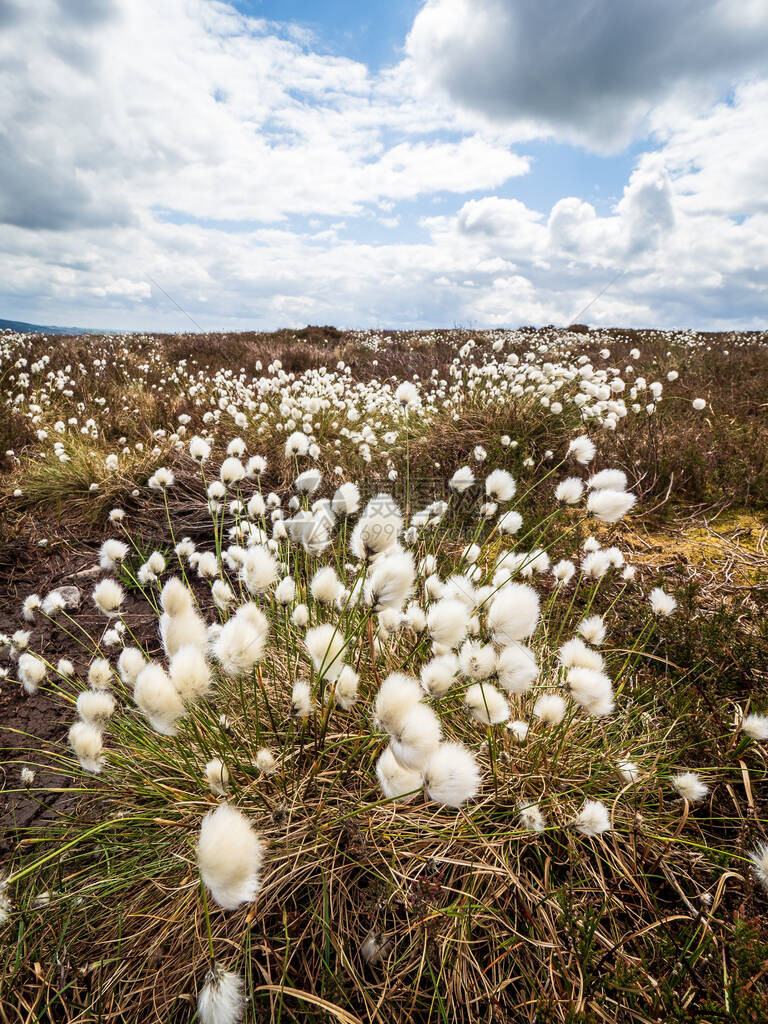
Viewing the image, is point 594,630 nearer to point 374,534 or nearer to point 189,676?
point 374,534

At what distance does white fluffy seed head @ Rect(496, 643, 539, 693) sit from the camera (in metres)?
1.34

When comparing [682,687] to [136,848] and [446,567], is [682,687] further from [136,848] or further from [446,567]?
[136,848]

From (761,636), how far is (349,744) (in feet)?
7.87

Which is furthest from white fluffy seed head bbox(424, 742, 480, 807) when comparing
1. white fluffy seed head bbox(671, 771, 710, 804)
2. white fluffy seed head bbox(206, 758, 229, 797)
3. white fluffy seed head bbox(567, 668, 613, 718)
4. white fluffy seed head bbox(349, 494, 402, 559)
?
white fluffy seed head bbox(671, 771, 710, 804)

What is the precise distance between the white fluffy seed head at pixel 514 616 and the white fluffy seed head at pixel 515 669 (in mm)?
70

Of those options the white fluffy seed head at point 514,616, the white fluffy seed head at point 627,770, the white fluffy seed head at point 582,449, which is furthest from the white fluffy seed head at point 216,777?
the white fluffy seed head at point 582,449

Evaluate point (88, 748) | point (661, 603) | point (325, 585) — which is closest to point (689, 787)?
point (661, 603)

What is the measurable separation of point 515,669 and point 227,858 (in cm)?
88

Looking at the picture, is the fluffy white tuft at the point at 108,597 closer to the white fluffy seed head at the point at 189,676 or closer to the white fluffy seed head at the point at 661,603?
the white fluffy seed head at the point at 189,676

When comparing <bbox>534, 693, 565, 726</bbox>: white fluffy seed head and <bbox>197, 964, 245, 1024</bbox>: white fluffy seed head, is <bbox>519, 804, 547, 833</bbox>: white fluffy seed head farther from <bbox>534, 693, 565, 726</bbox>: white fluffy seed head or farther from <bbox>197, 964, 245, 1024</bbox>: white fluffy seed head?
<bbox>197, 964, 245, 1024</bbox>: white fluffy seed head

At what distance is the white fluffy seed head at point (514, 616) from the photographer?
1284 mm

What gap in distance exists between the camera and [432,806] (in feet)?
5.50

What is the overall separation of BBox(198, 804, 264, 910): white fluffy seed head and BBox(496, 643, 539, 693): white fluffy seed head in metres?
0.79

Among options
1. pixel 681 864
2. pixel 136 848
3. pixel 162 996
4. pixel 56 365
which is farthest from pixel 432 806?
pixel 56 365
